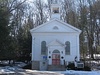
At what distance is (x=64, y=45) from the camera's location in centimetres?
3766

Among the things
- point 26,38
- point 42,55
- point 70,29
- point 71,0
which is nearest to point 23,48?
point 26,38

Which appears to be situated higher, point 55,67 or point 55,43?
point 55,43

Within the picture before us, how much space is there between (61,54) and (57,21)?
552cm

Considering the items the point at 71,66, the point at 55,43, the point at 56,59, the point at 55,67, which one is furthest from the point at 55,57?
the point at 71,66

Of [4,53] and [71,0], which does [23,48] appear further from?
[71,0]

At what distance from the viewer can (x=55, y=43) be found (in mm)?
37719

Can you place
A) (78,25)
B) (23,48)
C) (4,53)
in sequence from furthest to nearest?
1. (78,25)
2. (23,48)
3. (4,53)

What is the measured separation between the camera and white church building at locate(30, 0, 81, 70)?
3769 cm

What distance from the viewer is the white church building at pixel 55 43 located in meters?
37.7

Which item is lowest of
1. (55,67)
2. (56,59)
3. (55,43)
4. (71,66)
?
(55,67)

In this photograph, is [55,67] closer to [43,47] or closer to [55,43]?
[55,43]

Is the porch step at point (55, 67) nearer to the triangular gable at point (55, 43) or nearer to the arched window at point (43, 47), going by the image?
the arched window at point (43, 47)

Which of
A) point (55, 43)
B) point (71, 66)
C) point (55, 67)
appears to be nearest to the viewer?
point (55, 67)

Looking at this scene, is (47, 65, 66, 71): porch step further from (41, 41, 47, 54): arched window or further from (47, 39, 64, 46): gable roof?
(47, 39, 64, 46): gable roof
